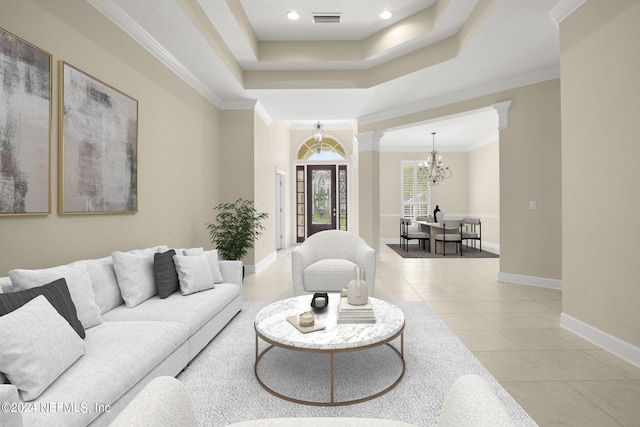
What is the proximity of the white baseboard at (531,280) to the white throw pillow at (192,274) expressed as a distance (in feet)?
14.7

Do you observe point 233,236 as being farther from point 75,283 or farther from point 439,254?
point 439,254

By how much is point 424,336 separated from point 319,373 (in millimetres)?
1138

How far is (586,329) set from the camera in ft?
9.39

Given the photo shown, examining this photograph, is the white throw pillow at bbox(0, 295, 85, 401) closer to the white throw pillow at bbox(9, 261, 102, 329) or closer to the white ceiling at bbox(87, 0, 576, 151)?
the white throw pillow at bbox(9, 261, 102, 329)

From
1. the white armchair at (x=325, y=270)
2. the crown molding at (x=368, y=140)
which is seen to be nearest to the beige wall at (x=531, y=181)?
the crown molding at (x=368, y=140)

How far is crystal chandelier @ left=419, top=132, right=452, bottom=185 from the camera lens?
9303 millimetres

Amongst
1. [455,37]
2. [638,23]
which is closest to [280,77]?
[455,37]

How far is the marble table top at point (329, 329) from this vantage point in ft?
6.23

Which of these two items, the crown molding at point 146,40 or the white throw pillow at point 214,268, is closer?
the crown molding at point 146,40

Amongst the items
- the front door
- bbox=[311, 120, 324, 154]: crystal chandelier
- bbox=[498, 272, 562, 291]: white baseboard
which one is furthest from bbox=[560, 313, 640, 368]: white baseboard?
the front door

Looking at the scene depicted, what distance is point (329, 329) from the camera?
6.90ft

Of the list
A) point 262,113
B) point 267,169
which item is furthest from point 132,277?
point 267,169

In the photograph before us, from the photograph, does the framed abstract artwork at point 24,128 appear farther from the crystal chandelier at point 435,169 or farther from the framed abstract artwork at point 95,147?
the crystal chandelier at point 435,169

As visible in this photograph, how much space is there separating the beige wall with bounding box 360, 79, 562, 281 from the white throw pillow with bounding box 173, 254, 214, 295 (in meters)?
4.52
